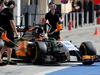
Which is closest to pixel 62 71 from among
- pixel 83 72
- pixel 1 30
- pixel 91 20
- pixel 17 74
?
pixel 83 72

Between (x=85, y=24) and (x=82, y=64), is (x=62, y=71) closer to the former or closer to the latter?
(x=82, y=64)

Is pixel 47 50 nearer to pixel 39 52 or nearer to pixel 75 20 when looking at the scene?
pixel 39 52

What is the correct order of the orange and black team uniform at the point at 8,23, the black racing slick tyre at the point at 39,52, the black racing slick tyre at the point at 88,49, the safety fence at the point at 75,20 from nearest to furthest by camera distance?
the orange and black team uniform at the point at 8,23 < the black racing slick tyre at the point at 39,52 < the black racing slick tyre at the point at 88,49 < the safety fence at the point at 75,20

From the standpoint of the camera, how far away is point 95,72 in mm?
11586

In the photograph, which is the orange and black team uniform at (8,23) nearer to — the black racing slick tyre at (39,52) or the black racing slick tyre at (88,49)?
the black racing slick tyre at (39,52)

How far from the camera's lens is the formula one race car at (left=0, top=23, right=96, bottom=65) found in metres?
13.0

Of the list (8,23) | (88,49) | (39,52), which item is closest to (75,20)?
(88,49)

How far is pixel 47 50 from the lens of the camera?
43.4 feet

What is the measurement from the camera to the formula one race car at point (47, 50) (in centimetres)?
1303

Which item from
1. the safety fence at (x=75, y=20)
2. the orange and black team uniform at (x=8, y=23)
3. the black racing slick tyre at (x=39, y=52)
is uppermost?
the safety fence at (x=75, y=20)

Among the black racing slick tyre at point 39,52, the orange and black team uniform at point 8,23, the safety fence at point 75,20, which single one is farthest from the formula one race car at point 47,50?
the safety fence at point 75,20

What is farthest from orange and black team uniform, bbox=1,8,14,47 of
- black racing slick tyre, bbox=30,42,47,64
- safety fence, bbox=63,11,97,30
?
safety fence, bbox=63,11,97,30

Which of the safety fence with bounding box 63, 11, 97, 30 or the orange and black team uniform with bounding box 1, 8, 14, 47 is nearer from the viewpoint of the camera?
the orange and black team uniform with bounding box 1, 8, 14, 47

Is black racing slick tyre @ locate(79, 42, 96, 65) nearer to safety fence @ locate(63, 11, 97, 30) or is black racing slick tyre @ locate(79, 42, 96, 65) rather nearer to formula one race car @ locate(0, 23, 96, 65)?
formula one race car @ locate(0, 23, 96, 65)
